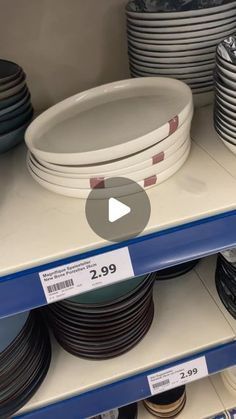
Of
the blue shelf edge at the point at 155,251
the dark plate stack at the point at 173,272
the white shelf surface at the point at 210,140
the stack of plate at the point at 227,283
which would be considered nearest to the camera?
the blue shelf edge at the point at 155,251

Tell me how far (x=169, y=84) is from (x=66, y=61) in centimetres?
33

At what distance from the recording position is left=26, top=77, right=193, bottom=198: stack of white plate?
0.64 m

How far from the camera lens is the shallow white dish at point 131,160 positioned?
64 centimetres

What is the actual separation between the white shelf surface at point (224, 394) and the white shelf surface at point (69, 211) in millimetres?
619

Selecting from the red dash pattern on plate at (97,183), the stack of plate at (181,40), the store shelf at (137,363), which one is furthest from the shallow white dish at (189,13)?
the store shelf at (137,363)

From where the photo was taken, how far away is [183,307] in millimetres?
934

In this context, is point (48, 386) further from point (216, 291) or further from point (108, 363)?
point (216, 291)

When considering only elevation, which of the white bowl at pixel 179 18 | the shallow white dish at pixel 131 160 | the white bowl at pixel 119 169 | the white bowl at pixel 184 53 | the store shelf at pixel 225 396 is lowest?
the store shelf at pixel 225 396

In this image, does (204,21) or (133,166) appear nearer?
(133,166)

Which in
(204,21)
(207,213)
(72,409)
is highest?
(204,21)

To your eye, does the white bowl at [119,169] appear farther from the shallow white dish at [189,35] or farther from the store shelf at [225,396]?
the store shelf at [225,396]

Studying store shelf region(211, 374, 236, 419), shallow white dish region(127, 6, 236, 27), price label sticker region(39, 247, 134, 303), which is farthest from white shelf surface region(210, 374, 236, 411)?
shallow white dish region(127, 6, 236, 27)

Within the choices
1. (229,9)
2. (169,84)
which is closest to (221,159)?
(169,84)

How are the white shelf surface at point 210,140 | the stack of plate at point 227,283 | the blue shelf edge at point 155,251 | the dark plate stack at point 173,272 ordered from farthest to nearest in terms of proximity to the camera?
the dark plate stack at point 173,272 → the stack of plate at point 227,283 → the white shelf surface at point 210,140 → the blue shelf edge at point 155,251
